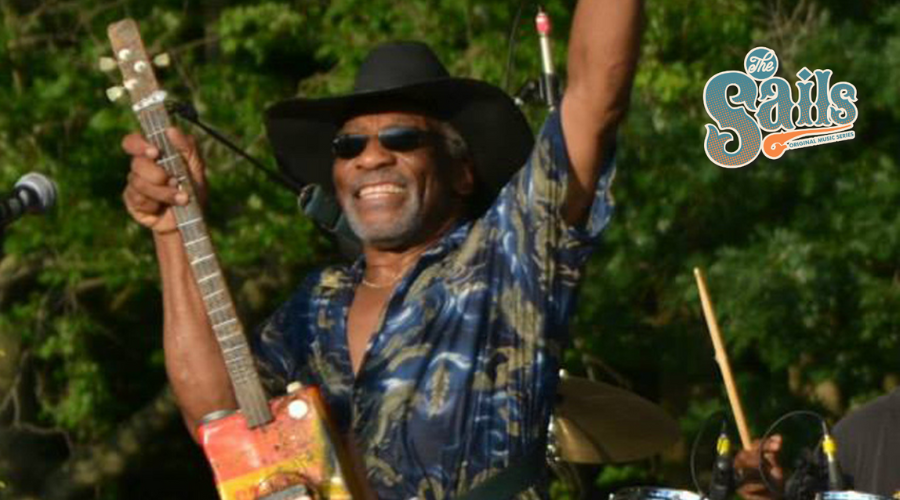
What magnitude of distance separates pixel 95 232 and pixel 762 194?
3139mm

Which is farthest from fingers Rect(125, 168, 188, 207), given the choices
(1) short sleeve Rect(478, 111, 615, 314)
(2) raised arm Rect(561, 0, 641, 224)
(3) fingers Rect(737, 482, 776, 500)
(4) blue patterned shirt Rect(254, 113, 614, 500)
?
(3) fingers Rect(737, 482, 776, 500)

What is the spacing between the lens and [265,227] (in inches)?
456

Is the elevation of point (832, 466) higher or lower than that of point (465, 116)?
lower

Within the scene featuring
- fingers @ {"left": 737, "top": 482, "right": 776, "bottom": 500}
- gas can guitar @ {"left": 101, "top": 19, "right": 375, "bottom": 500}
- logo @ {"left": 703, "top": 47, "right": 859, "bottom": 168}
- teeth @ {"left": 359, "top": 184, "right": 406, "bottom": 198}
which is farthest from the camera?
logo @ {"left": 703, "top": 47, "right": 859, "bottom": 168}

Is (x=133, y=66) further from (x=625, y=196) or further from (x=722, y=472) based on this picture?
(x=625, y=196)

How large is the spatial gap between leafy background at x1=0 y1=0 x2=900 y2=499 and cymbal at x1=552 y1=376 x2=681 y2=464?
4.03m

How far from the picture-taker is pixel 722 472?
6039mm

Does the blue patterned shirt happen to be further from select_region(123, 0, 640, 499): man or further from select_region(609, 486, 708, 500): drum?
select_region(609, 486, 708, 500): drum

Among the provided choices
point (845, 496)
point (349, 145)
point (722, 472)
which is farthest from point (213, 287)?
point (845, 496)

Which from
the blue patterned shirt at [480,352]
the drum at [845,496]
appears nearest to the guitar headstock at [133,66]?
the blue patterned shirt at [480,352]

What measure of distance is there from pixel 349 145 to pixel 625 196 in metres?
6.30

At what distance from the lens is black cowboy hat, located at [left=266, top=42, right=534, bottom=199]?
5367mm

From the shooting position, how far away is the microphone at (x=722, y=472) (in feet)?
19.8

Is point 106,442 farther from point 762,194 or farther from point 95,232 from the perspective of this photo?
point 762,194
